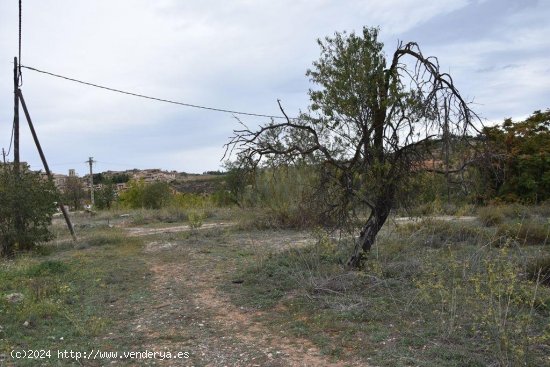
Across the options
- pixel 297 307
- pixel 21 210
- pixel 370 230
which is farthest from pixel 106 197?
pixel 297 307

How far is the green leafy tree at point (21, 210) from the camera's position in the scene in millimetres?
11641

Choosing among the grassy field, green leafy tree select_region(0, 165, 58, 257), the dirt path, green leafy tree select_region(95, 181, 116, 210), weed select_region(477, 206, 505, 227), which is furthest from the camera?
green leafy tree select_region(95, 181, 116, 210)

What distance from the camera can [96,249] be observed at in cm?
1223

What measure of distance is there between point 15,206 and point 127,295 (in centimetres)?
595

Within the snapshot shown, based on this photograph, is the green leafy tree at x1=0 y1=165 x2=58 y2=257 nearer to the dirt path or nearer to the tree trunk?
the dirt path

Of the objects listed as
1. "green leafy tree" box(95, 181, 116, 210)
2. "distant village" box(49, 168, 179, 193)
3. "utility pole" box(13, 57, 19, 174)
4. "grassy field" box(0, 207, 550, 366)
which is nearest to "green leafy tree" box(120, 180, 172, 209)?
"distant village" box(49, 168, 179, 193)

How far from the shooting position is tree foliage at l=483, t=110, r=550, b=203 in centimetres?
1864

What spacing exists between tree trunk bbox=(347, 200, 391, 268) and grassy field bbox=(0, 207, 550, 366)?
0.62 ft

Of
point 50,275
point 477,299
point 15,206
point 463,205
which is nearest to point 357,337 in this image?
point 477,299

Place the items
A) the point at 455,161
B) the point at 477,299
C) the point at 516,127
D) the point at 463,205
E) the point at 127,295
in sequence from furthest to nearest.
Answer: the point at 516,127 < the point at 463,205 < the point at 127,295 < the point at 455,161 < the point at 477,299

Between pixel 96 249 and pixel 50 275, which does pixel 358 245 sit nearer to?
pixel 50 275

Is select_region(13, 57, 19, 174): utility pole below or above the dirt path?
above

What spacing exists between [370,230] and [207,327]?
2.97 meters

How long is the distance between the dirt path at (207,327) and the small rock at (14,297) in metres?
1.86
